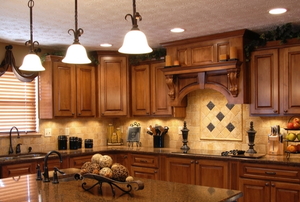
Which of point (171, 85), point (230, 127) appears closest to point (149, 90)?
point (171, 85)

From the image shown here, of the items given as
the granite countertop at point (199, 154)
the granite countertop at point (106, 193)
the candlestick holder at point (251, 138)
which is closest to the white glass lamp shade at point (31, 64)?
the granite countertop at point (106, 193)

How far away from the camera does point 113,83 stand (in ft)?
19.4

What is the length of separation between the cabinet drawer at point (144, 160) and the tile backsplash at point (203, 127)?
23.3 inches

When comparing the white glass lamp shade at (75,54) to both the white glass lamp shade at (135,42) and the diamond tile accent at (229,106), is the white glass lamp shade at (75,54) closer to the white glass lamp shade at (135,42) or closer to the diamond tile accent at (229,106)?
the white glass lamp shade at (135,42)

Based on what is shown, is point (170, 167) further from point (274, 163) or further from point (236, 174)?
point (274, 163)

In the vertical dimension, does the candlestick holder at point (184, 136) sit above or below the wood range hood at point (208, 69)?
below

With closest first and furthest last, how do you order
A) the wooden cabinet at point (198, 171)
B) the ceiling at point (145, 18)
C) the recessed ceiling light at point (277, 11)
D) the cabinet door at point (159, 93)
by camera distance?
the ceiling at point (145, 18) → the recessed ceiling light at point (277, 11) → the wooden cabinet at point (198, 171) → the cabinet door at point (159, 93)

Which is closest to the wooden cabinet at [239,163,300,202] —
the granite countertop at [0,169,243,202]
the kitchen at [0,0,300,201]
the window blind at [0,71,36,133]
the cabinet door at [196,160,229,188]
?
the cabinet door at [196,160,229,188]

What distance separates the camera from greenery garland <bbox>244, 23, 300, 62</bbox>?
4.32 m

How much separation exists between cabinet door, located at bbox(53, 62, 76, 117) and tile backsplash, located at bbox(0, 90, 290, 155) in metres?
0.35

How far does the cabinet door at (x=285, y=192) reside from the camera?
13.0ft

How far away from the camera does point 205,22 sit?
165 inches

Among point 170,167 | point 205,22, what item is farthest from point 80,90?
point 205,22

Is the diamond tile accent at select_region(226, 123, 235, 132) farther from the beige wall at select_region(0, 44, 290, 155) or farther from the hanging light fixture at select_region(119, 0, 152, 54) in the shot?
the hanging light fixture at select_region(119, 0, 152, 54)
